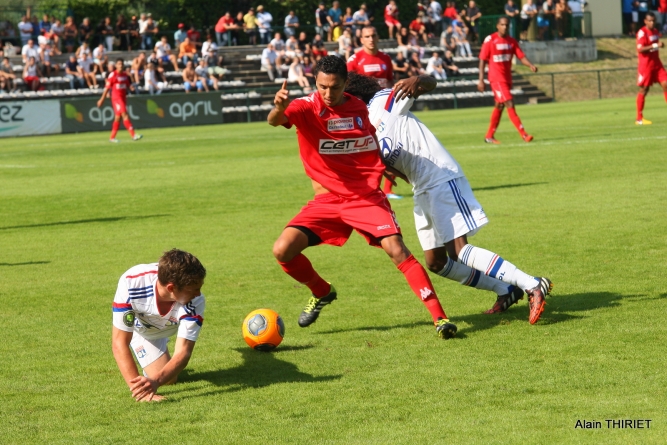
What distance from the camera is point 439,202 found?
Result: 6.43m

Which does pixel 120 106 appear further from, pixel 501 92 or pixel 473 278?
pixel 473 278

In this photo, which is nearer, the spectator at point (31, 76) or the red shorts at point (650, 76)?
the red shorts at point (650, 76)

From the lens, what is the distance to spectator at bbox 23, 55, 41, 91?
32.7 m

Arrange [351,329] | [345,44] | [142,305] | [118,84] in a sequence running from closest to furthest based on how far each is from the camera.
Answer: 1. [142,305]
2. [351,329]
3. [118,84]
4. [345,44]

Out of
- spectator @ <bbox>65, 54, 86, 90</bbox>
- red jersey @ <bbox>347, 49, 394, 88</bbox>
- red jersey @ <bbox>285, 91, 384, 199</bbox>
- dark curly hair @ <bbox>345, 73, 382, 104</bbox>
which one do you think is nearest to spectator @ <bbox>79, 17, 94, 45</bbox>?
spectator @ <bbox>65, 54, 86, 90</bbox>

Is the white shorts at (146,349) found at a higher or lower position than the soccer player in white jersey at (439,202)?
lower

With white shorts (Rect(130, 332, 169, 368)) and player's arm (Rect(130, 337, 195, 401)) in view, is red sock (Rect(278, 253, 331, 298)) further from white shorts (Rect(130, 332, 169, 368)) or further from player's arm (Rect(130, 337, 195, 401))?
player's arm (Rect(130, 337, 195, 401))

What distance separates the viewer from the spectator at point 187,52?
35.7 metres

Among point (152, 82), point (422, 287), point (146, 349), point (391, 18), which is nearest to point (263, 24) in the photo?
point (391, 18)

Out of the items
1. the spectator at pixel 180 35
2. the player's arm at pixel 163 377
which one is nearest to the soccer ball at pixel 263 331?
the player's arm at pixel 163 377

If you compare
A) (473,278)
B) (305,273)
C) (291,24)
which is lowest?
(473,278)

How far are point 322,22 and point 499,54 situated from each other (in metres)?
22.5

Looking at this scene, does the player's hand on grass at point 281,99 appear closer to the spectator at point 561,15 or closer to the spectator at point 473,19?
the spectator at point 473,19

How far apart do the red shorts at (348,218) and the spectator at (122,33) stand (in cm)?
3243
